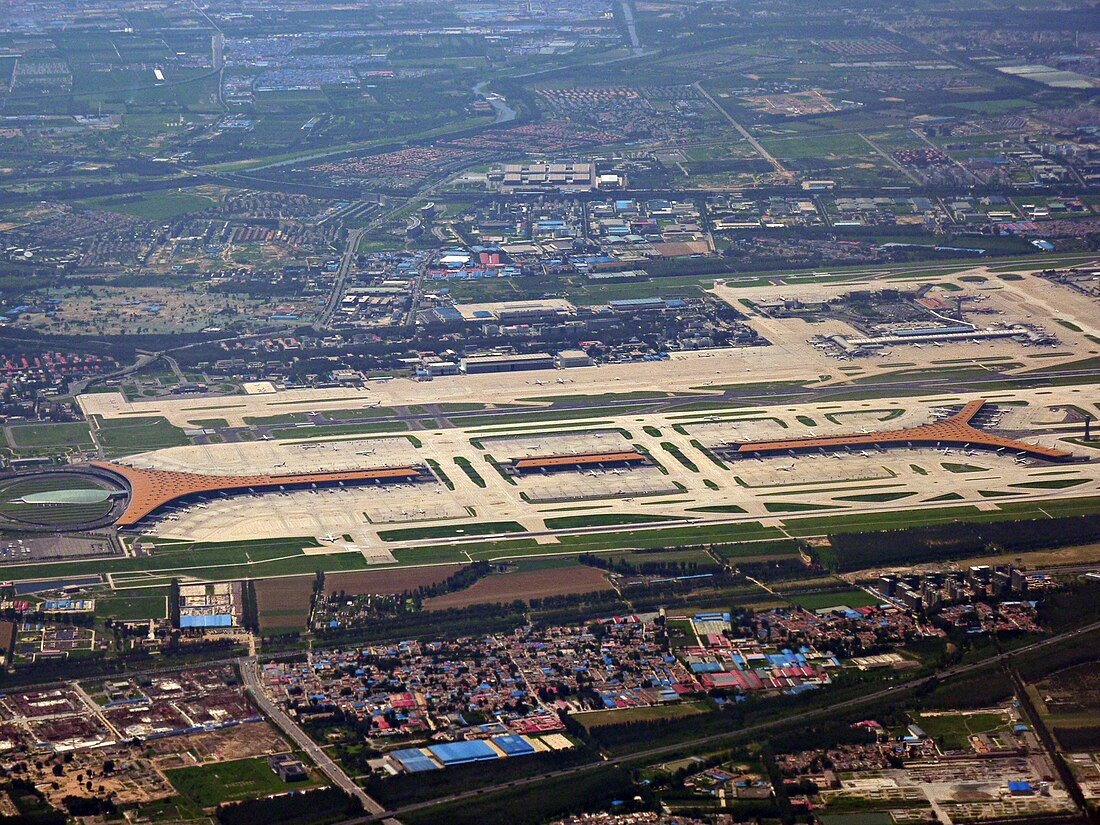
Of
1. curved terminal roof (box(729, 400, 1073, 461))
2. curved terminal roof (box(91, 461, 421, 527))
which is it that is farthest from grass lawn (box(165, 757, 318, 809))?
curved terminal roof (box(729, 400, 1073, 461))

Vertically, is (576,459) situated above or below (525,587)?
below

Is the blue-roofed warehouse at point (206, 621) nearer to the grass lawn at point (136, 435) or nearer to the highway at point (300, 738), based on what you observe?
the highway at point (300, 738)

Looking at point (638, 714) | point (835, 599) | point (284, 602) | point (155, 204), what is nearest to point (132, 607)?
point (284, 602)

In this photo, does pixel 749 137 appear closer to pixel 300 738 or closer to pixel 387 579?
pixel 387 579

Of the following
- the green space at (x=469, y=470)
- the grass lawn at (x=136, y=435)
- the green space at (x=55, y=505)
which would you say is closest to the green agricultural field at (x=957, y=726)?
the green space at (x=469, y=470)

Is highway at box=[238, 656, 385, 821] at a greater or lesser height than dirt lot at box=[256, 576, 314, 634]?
greater

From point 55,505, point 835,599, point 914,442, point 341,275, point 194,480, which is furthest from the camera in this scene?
point 341,275

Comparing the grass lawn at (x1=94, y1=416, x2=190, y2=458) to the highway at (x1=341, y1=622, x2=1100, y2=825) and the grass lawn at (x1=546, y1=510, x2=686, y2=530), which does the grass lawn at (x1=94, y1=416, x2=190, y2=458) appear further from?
the highway at (x1=341, y1=622, x2=1100, y2=825)

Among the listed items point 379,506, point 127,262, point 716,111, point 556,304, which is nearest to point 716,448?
point 379,506
